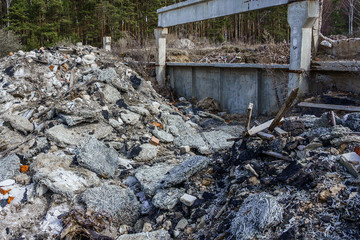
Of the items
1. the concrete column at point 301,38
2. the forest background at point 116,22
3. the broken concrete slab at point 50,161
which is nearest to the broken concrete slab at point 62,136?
the broken concrete slab at point 50,161

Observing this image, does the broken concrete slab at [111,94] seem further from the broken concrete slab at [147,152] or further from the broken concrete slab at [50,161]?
the broken concrete slab at [50,161]

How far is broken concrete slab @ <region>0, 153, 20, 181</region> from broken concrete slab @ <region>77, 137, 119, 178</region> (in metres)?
1.08

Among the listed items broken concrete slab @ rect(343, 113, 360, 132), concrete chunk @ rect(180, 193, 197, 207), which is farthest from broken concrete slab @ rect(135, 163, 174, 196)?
broken concrete slab @ rect(343, 113, 360, 132)

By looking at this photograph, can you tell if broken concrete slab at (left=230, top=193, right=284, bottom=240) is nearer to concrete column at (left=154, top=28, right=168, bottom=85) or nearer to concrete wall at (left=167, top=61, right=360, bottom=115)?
concrete wall at (left=167, top=61, right=360, bottom=115)

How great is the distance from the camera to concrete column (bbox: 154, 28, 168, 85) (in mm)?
11383

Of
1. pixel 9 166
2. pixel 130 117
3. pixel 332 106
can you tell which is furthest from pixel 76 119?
pixel 332 106

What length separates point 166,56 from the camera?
1195 centimetres

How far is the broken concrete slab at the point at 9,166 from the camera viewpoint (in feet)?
16.4

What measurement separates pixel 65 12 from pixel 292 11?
23.3 m

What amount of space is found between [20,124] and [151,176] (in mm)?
3279

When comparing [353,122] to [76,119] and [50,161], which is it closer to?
[50,161]

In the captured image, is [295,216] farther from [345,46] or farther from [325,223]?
[345,46]

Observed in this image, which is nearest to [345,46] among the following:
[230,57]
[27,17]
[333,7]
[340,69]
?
[340,69]

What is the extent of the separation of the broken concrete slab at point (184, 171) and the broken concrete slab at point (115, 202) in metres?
0.54
